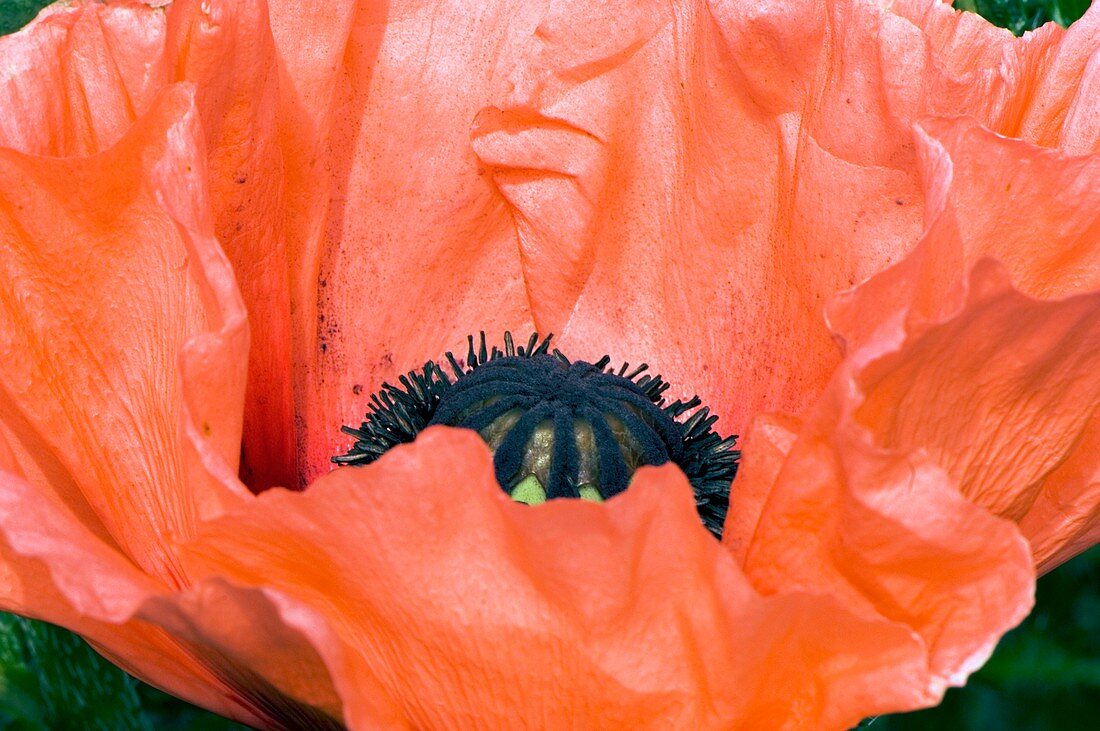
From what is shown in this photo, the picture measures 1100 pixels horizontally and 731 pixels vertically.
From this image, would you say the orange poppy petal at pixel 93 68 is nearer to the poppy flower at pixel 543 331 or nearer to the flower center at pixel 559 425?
the poppy flower at pixel 543 331

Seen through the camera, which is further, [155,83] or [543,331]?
[543,331]

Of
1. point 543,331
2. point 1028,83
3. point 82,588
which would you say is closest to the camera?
point 82,588

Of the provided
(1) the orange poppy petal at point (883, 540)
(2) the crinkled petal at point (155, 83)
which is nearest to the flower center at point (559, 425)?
(2) the crinkled petal at point (155, 83)

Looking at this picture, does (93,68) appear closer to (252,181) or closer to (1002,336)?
(252,181)

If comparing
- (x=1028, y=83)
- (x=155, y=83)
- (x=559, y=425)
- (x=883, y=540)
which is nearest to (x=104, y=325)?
(x=155, y=83)

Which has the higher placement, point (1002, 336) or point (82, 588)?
point (1002, 336)

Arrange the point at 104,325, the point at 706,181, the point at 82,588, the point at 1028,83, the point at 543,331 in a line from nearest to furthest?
the point at 82,588 → the point at 104,325 → the point at 1028,83 → the point at 706,181 → the point at 543,331
